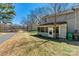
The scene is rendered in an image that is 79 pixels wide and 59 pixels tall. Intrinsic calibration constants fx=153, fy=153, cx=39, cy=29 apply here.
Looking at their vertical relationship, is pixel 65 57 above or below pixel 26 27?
below

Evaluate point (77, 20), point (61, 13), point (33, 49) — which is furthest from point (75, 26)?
point (33, 49)

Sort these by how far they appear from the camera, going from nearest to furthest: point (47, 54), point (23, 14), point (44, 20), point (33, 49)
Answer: point (47, 54), point (33, 49), point (23, 14), point (44, 20)

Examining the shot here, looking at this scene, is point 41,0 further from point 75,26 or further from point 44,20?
point 44,20

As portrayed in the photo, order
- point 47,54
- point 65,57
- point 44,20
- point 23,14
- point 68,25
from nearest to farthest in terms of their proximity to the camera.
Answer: point 65,57, point 47,54, point 23,14, point 68,25, point 44,20

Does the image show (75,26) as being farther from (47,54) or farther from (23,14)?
(47,54)

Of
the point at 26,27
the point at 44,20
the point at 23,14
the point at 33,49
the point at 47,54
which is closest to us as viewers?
the point at 47,54

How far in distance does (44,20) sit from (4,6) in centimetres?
1189

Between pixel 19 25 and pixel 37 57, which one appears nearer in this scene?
pixel 37 57

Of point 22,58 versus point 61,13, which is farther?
point 61,13

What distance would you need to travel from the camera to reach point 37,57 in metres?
8.41

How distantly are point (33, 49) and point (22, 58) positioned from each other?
1791 millimetres

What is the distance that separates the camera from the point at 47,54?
8.81m

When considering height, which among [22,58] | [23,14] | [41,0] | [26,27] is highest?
[41,0]

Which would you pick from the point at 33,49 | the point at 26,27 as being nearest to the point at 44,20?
the point at 26,27
